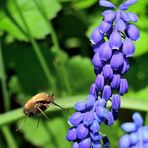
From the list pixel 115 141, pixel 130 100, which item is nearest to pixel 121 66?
pixel 130 100

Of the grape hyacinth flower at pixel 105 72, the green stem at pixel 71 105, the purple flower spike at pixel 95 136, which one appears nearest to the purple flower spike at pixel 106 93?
the grape hyacinth flower at pixel 105 72

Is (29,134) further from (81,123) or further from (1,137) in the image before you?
(81,123)

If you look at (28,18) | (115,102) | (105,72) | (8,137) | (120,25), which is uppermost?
(120,25)

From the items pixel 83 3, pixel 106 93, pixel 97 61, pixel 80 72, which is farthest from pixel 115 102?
pixel 80 72

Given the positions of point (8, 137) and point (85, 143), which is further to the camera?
point (8, 137)

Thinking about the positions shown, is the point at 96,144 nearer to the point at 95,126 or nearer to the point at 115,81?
the point at 95,126

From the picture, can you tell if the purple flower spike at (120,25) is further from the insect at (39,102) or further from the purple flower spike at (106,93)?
the insect at (39,102)

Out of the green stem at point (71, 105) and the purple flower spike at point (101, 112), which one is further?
the green stem at point (71, 105)

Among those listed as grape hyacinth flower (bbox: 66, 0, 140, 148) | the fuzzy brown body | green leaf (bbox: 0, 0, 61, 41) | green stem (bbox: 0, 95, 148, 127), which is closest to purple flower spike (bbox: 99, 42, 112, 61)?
grape hyacinth flower (bbox: 66, 0, 140, 148)
